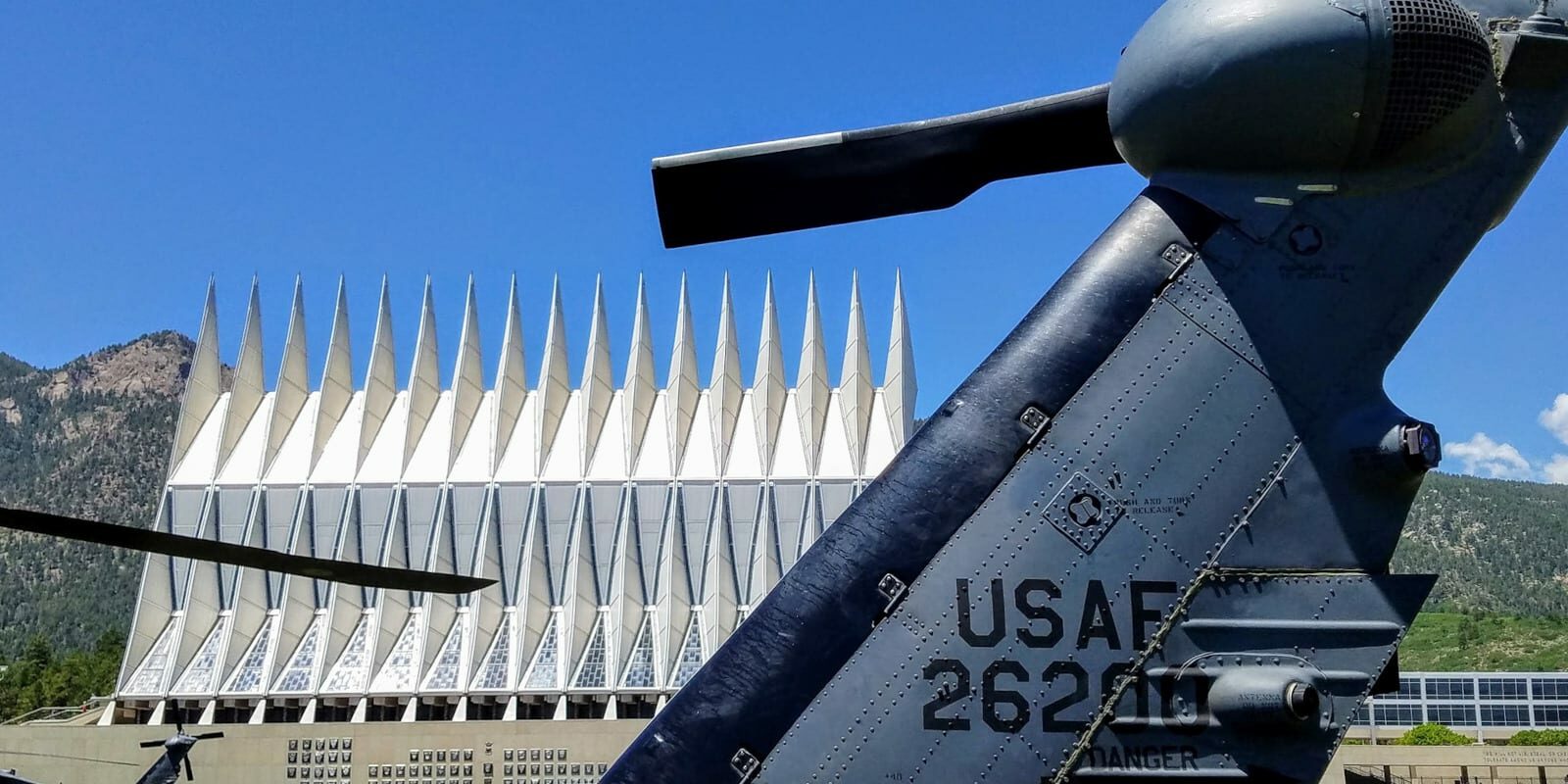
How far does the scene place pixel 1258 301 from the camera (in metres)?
4.23

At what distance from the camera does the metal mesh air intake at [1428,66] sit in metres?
3.98

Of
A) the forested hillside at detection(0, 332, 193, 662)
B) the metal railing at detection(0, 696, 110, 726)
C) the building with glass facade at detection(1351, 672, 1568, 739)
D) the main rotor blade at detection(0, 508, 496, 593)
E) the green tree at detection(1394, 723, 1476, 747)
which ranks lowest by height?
the main rotor blade at detection(0, 508, 496, 593)

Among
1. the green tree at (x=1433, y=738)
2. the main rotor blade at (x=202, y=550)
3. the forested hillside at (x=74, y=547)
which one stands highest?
the forested hillside at (x=74, y=547)

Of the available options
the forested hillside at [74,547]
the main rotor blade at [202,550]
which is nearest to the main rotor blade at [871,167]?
the main rotor blade at [202,550]

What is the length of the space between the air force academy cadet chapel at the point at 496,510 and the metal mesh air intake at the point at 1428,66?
4275cm

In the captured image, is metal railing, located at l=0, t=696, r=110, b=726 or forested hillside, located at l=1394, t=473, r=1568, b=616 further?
forested hillside, located at l=1394, t=473, r=1568, b=616

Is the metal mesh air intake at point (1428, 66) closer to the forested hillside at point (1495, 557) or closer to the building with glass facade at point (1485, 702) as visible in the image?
the building with glass facade at point (1485, 702)

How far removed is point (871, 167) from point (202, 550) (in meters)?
2.95

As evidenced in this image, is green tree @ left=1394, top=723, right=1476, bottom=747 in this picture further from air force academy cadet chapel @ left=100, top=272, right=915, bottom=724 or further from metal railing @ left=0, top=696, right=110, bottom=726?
metal railing @ left=0, top=696, right=110, bottom=726

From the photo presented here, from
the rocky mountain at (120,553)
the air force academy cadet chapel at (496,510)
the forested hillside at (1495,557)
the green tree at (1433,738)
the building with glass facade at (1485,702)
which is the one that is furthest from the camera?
the forested hillside at (1495,557)

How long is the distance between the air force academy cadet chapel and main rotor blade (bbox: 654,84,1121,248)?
41959mm

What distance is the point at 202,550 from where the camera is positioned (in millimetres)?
4477

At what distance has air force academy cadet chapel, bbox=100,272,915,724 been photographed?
154ft

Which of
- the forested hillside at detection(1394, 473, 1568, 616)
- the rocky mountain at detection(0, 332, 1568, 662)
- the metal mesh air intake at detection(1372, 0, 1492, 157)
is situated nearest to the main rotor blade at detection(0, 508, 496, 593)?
the metal mesh air intake at detection(1372, 0, 1492, 157)
